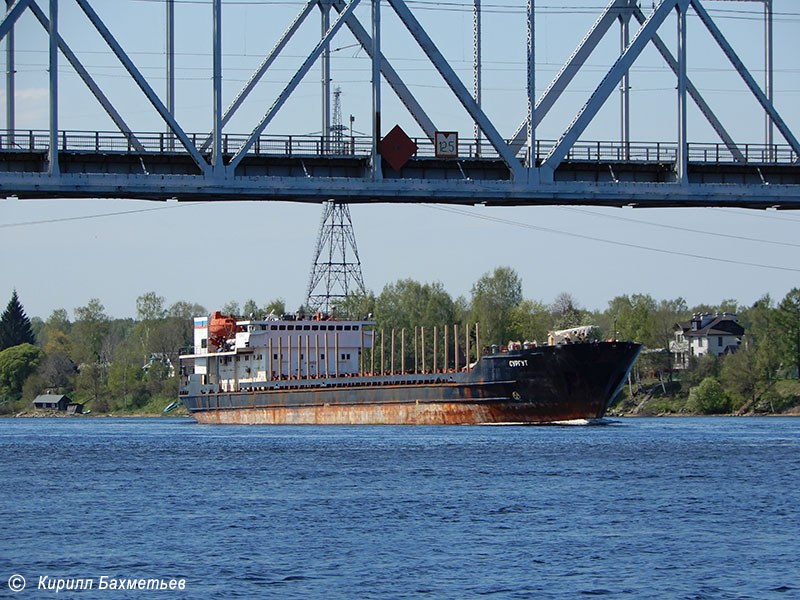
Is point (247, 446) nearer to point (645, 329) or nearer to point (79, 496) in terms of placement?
point (79, 496)

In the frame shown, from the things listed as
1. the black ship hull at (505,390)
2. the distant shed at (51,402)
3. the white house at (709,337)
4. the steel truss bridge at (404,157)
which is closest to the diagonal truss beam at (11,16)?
the steel truss bridge at (404,157)

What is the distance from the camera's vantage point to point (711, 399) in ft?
355

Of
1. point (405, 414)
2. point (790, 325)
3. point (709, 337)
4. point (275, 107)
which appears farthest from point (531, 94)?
point (709, 337)

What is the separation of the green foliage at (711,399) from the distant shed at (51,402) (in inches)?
2943

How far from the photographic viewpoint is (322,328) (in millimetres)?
92375

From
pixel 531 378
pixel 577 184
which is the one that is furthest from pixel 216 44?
pixel 531 378

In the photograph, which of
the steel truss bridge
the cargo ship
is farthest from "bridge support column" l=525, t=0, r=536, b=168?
the cargo ship

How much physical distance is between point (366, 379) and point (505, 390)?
12143mm

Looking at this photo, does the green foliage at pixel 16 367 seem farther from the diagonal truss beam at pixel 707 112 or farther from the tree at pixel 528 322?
the diagonal truss beam at pixel 707 112

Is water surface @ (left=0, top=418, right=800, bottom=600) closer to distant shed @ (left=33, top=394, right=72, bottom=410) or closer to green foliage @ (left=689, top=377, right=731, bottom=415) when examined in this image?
green foliage @ (left=689, top=377, right=731, bottom=415)

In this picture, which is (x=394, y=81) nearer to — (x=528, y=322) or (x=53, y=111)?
(x=53, y=111)

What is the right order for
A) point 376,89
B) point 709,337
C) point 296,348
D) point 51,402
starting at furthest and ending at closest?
point 51,402 → point 709,337 → point 296,348 → point 376,89

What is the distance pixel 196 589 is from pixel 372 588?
2852mm

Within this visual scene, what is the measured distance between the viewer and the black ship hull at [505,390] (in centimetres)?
6888
